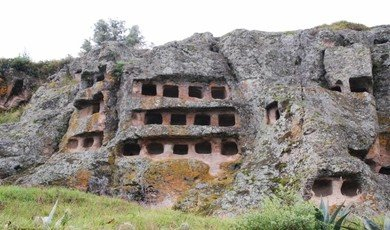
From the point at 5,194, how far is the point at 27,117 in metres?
12.4

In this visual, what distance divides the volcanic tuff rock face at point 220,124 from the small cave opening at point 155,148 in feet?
0.27

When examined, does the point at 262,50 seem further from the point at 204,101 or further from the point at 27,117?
the point at 27,117

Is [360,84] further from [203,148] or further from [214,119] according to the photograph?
[203,148]

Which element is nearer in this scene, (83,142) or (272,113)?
(272,113)

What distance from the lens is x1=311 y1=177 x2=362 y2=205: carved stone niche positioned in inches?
781

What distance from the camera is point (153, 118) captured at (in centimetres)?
2903

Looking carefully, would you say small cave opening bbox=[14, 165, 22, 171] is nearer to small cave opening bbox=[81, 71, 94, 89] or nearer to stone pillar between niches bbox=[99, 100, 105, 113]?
stone pillar between niches bbox=[99, 100, 105, 113]

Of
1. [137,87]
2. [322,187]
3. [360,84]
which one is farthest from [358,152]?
[137,87]

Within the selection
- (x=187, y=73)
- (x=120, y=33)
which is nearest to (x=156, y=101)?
(x=187, y=73)

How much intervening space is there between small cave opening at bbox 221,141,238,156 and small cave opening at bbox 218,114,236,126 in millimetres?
1363

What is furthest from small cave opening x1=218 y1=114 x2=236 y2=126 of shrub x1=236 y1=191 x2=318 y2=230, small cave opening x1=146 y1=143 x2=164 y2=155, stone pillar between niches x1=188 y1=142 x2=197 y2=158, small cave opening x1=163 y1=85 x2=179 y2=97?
shrub x1=236 y1=191 x2=318 y2=230

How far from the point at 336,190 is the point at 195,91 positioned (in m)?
12.0

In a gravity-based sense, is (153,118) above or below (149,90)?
below

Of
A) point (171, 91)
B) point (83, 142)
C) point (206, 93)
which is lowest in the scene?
point (83, 142)
